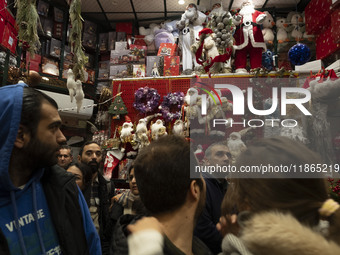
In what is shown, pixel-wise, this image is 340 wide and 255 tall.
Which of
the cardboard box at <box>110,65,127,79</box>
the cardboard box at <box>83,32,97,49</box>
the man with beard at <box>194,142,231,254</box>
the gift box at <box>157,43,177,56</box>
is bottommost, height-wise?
the man with beard at <box>194,142,231,254</box>

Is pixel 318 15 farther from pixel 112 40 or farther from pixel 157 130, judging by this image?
pixel 112 40

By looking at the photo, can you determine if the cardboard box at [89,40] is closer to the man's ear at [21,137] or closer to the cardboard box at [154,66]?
the cardboard box at [154,66]

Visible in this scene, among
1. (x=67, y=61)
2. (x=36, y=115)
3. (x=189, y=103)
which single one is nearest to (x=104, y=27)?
(x=67, y=61)

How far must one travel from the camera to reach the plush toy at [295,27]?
5.84 meters

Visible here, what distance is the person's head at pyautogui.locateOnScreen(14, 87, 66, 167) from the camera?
917 millimetres

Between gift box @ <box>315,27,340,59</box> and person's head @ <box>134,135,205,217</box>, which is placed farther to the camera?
gift box @ <box>315,27,340,59</box>

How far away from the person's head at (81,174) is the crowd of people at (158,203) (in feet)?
3.62

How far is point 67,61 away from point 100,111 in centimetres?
221

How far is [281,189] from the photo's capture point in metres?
0.58

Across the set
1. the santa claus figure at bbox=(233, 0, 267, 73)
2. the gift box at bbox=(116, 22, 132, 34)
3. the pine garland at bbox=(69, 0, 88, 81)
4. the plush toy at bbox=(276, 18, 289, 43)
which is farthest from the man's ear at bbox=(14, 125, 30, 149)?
the gift box at bbox=(116, 22, 132, 34)

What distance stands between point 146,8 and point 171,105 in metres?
3.64

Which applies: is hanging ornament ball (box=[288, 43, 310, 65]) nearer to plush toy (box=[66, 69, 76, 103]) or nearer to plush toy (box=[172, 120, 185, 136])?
plush toy (box=[172, 120, 185, 136])

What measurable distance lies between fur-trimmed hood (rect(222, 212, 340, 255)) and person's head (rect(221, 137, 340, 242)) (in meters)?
0.11

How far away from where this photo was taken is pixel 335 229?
0.51 meters
